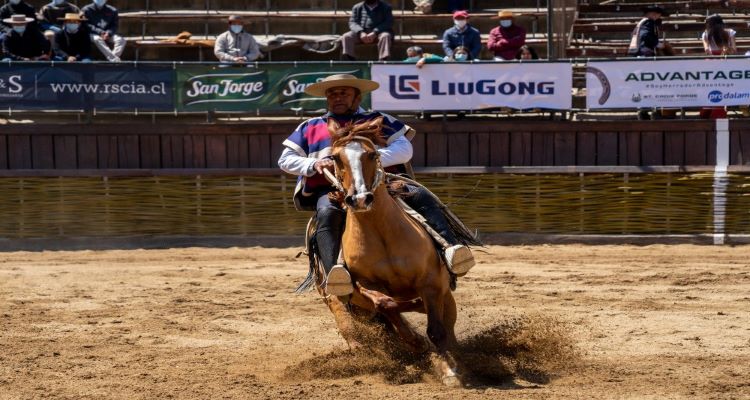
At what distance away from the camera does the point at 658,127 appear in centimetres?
1464

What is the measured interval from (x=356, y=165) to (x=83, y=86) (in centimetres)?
899

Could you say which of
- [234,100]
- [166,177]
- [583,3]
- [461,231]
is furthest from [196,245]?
[583,3]

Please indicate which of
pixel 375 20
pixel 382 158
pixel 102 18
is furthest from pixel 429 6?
pixel 382 158

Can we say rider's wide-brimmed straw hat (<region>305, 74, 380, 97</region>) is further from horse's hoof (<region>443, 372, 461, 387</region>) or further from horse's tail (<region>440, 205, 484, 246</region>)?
horse's hoof (<region>443, 372, 461, 387</region>)

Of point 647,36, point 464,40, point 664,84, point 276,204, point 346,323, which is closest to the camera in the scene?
point 346,323

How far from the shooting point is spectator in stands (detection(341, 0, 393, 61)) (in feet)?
56.0

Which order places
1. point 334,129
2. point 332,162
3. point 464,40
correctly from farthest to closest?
point 464,40 < point 332,162 < point 334,129

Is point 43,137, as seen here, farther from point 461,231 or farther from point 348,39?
point 461,231

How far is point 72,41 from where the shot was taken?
16188 mm

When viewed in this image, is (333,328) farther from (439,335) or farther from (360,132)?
(360,132)

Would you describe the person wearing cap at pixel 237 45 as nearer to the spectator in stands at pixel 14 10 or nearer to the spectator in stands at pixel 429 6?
the spectator in stands at pixel 14 10

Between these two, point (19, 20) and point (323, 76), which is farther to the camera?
point (19, 20)

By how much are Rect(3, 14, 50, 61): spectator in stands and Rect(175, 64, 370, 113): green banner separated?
2.52 meters

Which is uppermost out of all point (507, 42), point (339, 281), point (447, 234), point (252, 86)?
point (507, 42)
